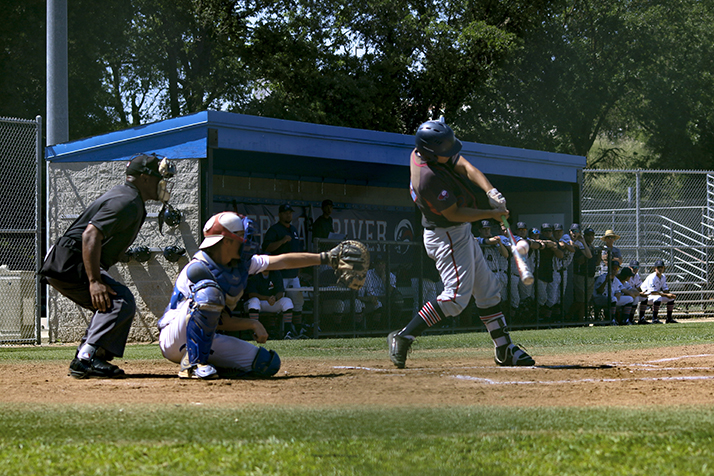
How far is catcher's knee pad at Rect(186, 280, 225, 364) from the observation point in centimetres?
540

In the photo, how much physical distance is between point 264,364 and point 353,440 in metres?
2.65

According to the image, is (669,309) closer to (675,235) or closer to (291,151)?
(675,235)

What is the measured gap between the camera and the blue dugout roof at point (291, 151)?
36.7 ft

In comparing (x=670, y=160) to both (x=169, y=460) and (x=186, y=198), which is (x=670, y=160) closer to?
(x=186, y=198)

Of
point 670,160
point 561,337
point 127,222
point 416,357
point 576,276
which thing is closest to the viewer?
point 127,222

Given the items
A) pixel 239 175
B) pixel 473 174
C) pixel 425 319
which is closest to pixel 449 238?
pixel 473 174

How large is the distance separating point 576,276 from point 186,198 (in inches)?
302

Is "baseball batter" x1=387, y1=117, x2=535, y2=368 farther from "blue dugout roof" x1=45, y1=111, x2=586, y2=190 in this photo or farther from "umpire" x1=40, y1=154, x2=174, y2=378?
"blue dugout roof" x1=45, y1=111, x2=586, y2=190

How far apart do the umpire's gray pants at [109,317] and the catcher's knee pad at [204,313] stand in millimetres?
609

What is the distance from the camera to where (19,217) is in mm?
12117

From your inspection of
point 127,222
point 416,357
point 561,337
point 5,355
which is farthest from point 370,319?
point 127,222

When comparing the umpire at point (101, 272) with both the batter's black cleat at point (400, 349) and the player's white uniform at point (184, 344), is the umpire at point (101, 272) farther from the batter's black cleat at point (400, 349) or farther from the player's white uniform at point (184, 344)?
the batter's black cleat at point (400, 349)

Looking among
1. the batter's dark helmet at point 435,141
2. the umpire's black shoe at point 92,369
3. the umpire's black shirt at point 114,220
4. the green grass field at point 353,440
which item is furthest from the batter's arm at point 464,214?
the umpire's black shoe at point 92,369

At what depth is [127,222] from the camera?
5.89 m
